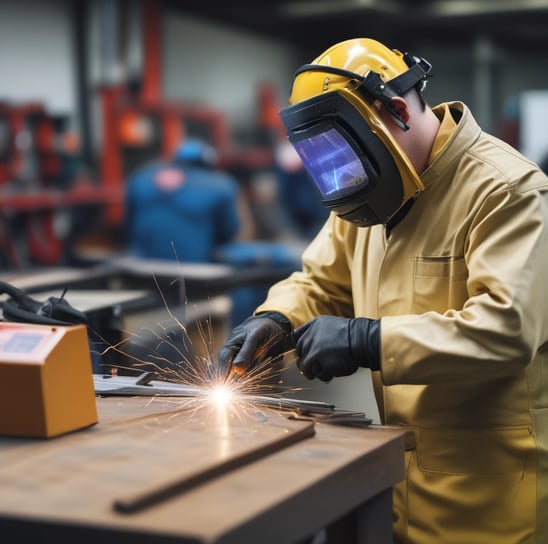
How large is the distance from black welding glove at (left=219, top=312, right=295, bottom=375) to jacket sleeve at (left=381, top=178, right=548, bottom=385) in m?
0.40

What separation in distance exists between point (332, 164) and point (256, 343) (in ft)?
1.36

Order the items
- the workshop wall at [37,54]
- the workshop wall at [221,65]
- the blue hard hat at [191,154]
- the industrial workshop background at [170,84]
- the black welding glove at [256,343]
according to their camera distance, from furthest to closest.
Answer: the workshop wall at [221,65]
the workshop wall at [37,54]
the industrial workshop background at [170,84]
the blue hard hat at [191,154]
the black welding glove at [256,343]

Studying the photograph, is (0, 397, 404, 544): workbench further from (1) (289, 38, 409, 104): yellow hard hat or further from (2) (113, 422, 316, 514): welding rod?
(1) (289, 38, 409, 104): yellow hard hat

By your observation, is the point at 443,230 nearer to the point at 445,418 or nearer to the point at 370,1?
the point at 445,418

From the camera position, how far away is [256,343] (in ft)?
6.31

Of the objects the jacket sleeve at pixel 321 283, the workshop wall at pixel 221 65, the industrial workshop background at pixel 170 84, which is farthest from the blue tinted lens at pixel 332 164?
the workshop wall at pixel 221 65

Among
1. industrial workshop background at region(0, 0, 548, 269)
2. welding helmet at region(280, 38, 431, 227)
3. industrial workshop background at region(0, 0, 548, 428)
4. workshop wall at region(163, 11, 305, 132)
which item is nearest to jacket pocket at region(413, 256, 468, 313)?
welding helmet at region(280, 38, 431, 227)

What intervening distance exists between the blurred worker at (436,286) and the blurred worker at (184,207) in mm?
3539

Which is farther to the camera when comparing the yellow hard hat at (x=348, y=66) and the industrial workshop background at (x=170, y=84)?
the industrial workshop background at (x=170, y=84)

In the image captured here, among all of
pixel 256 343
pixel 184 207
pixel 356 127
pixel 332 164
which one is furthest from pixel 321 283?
pixel 184 207

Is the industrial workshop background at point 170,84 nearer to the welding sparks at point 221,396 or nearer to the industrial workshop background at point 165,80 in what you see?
the industrial workshop background at point 165,80

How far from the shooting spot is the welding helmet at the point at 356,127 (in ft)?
5.69

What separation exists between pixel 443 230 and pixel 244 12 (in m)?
9.37

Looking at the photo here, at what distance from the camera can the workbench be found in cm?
115
